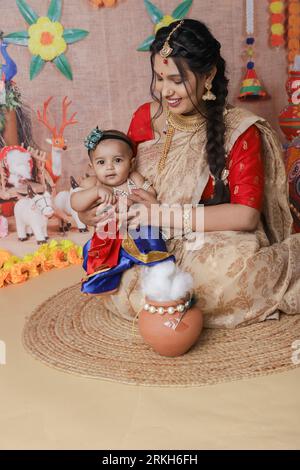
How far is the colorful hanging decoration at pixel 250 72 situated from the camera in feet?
13.5

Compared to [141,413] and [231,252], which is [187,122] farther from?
[141,413]

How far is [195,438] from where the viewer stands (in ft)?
6.48

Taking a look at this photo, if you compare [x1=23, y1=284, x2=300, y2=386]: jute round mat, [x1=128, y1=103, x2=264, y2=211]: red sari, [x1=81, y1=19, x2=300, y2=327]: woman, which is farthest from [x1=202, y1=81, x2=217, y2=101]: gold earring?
[x1=23, y1=284, x2=300, y2=386]: jute round mat

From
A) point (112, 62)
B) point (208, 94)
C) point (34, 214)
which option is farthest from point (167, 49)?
point (34, 214)

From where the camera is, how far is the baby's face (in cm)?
279

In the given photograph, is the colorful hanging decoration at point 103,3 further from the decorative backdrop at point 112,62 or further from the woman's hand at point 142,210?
the woman's hand at point 142,210

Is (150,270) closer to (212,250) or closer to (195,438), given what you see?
(212,250)

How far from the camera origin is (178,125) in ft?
9.93

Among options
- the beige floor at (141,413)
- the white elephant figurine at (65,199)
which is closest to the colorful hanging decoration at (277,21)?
the white elephant figurine at (65,199)

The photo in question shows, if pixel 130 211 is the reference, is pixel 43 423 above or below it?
below

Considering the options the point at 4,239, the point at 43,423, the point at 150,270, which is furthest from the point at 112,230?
the point at 4,239

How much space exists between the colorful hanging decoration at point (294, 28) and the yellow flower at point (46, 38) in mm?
1552

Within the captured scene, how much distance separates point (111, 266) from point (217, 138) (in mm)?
789

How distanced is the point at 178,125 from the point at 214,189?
1.24 feet
